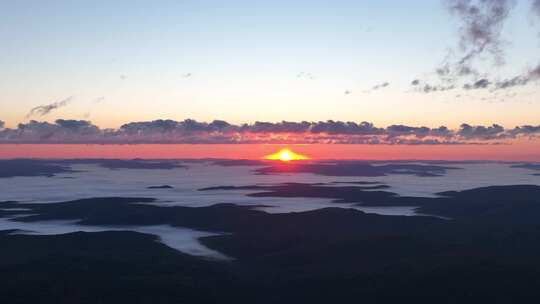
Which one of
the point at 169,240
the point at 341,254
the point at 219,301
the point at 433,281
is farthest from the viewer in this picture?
the point at 169,240

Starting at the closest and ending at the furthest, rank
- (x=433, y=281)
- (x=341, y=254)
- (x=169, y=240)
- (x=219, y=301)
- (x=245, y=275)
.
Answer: (x=219, y=301), (x=433, y=281), (x=245, y=275), (x=341, y=254), (x=169, y=240)

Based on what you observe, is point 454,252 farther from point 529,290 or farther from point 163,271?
point 163,271

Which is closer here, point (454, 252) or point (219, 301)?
point (219, 301)

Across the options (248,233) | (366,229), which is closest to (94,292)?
(248,233)

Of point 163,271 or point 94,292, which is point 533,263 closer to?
point 163,271

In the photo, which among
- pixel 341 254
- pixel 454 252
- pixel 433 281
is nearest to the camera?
pixel 433 281

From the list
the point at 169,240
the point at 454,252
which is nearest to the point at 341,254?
the point at 454,252

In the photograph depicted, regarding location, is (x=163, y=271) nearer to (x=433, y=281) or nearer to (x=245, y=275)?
(x=245, y=275)

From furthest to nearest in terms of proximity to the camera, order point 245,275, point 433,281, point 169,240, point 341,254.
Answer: point 169,240 < point 341,254 < point 245,275 < point 433,281

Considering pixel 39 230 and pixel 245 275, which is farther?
pixel 39 230
